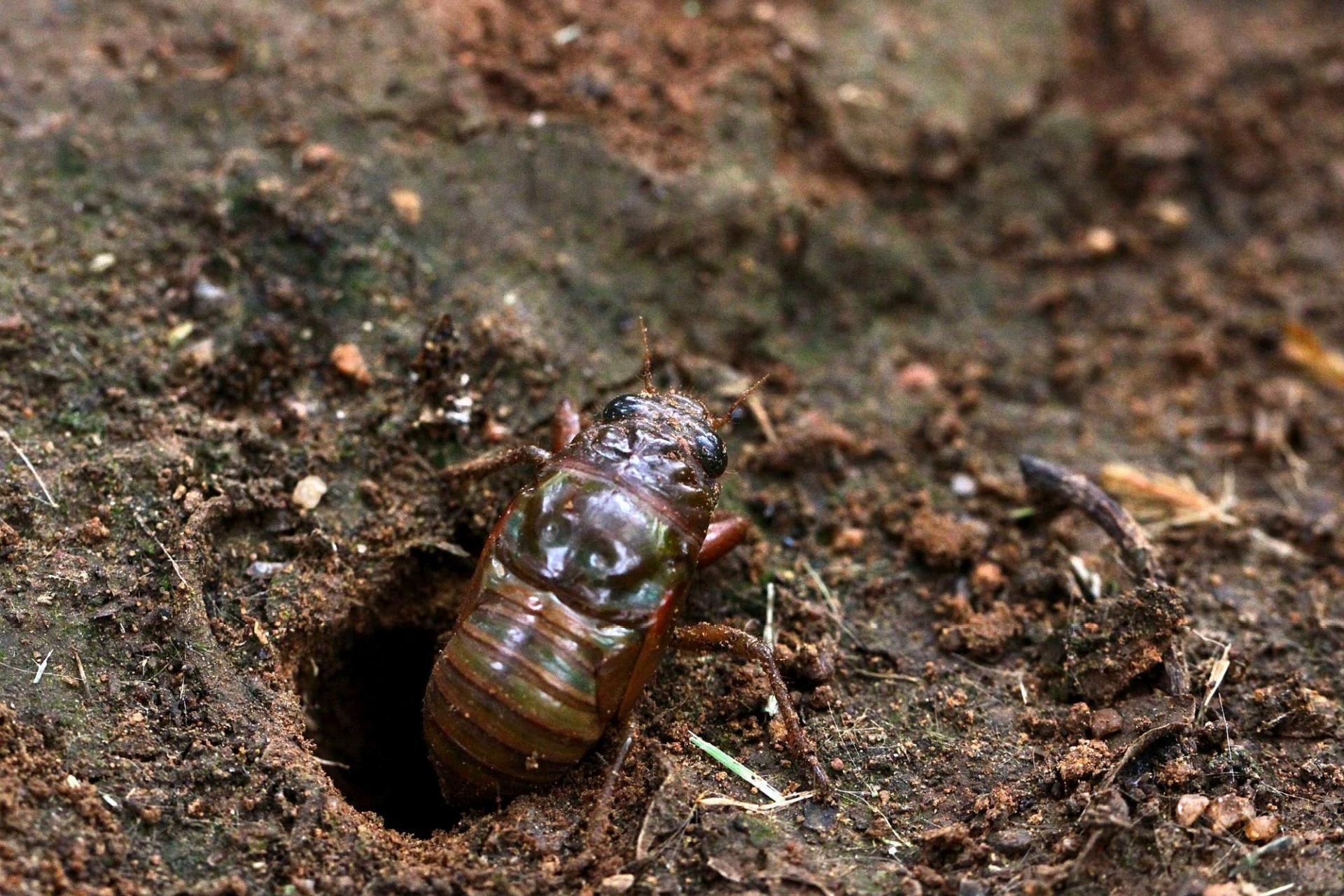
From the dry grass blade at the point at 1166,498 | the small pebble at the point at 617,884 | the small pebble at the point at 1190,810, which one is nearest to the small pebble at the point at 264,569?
the small pebble at the point at 617,884

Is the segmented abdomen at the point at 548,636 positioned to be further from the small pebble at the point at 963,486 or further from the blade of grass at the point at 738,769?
the small pebble at the point at 963,486

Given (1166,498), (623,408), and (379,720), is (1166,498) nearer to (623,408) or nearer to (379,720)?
(623,408)

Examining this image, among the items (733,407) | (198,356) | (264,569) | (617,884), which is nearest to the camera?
(617,884)

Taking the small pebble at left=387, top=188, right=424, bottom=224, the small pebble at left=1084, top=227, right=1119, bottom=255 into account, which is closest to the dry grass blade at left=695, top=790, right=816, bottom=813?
the small pebble at left=387, top=188, right=424, bottom=224

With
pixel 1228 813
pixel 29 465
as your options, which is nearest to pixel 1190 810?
pixel 1228 813

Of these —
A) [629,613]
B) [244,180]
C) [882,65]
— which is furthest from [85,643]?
[882,65]

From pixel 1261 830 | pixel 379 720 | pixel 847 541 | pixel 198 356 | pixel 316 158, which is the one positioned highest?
pixel 316 158

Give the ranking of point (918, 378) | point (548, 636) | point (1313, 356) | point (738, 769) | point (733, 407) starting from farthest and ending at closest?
point (1313, 356), point (918, 378), point (733, 407), point (738, 769), point (548, 636)
